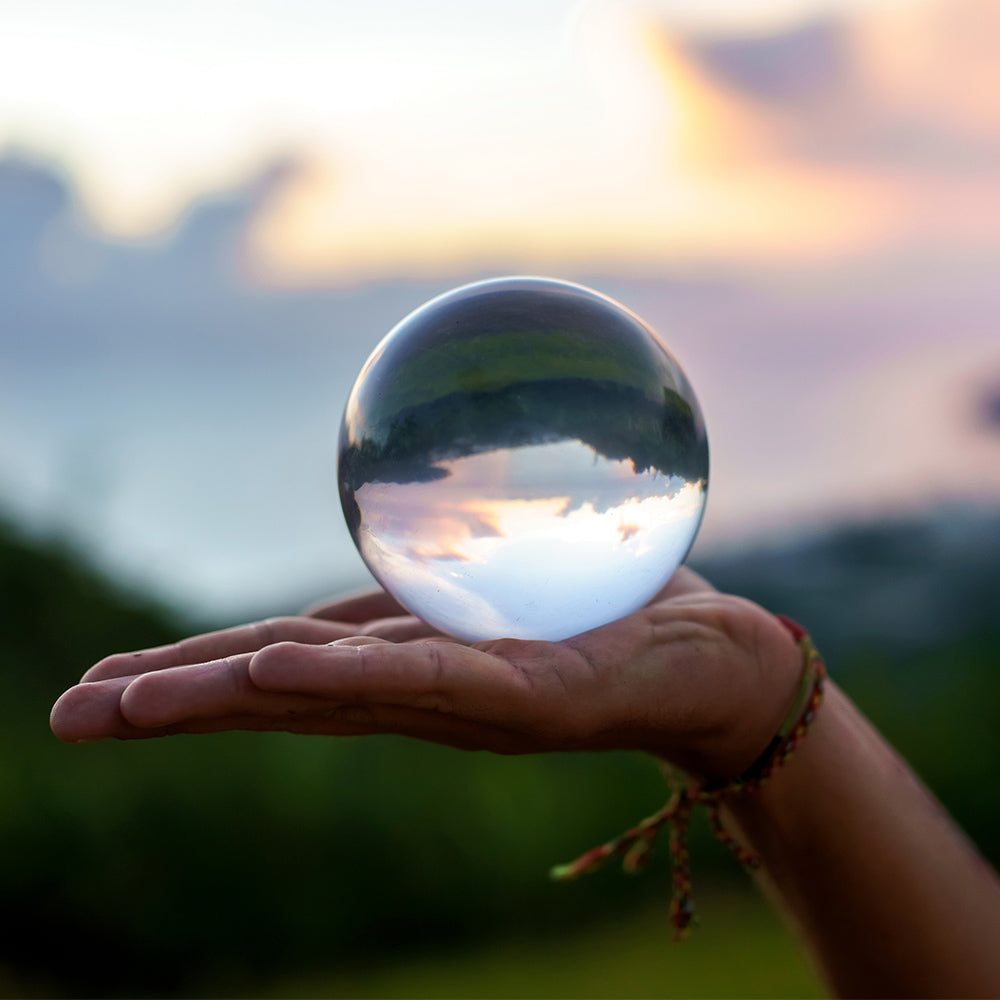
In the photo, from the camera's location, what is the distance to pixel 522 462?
87.4 inches

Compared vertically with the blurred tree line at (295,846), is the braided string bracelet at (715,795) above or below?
above

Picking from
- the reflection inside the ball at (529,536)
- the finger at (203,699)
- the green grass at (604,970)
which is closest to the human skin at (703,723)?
the finger at (203,699)

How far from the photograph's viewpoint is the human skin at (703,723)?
1938 mm

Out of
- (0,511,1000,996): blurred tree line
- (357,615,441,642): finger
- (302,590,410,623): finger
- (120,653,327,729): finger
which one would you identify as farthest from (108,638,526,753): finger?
(0,511,1000,996): blurred tree line

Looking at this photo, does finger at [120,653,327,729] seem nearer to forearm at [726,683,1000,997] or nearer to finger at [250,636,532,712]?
finger at [250,636,532,712]

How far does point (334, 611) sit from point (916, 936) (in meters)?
1.62

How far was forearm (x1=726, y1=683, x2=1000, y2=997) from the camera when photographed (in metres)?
2.54

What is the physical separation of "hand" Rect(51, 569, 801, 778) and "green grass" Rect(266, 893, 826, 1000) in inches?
103

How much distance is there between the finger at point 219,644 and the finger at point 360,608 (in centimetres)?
13

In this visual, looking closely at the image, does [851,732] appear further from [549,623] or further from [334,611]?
[334,611]

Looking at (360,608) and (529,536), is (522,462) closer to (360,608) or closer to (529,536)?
(529,536)

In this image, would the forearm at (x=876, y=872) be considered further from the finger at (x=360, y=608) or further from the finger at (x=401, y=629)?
the finger at (x=360, y=608)

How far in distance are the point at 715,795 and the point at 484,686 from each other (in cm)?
96

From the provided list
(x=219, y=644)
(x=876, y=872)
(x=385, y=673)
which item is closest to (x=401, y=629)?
(x=219, y=644)
